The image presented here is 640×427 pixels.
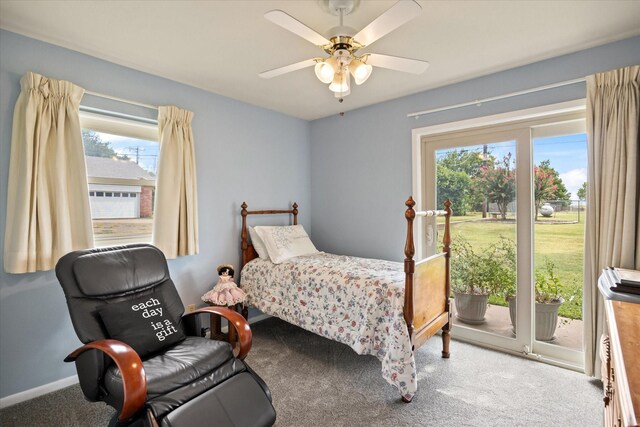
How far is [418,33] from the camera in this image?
86.3 inches

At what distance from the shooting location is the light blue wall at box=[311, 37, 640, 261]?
2.52 metres

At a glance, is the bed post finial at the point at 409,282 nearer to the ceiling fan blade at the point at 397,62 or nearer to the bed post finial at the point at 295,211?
the ceiling fan blade at the point at 397,62

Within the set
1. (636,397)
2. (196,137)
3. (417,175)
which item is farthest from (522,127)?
(196,137)

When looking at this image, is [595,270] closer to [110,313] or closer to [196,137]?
[110,313]

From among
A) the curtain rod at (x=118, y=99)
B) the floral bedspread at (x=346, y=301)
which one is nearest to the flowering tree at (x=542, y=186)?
the floral bedspread at (x=346, y=301)

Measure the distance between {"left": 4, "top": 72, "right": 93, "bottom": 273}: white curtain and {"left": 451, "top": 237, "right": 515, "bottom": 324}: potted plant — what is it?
3.20 metres

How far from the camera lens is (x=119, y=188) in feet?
9.12

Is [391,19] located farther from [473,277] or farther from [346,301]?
[473,277]

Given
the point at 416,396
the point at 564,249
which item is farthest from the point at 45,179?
the point at 564,249

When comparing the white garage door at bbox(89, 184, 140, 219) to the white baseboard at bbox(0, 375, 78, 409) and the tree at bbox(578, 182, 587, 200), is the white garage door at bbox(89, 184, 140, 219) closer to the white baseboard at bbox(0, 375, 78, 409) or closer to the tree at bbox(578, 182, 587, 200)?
the white baseboard at bbox(0, 375, 78, 409)

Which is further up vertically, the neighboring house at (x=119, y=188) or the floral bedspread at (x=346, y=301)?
the neighboring house at (x=119, y=188)

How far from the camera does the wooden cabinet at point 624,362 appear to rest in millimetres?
694

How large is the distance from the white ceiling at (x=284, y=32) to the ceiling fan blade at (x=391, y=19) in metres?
0.36

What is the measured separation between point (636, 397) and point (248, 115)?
3.64m
